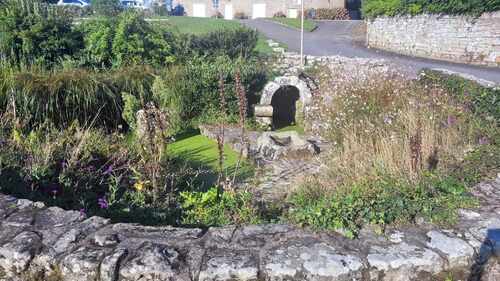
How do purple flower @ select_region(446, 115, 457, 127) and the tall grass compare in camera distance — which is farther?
the tall grass

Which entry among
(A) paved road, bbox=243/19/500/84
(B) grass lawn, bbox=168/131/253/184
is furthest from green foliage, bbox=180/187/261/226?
(A) paved road, bbox=243/19/500/84

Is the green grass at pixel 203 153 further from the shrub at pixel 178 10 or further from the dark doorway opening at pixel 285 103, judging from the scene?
the shrub at pixel 178 10

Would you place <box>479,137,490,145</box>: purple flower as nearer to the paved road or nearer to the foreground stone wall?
the foreground stone wall

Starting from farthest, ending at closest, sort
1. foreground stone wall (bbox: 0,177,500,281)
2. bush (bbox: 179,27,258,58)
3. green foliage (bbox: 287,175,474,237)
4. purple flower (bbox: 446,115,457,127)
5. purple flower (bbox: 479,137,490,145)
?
bush (bbox: 179,27,258,58), purple flower (bbox: 446,115,457,127), purple flower (bbox: 479,137,490,145), green foliage (bbox: 287,175,474,237), foreground stone wall (bbox: 0,177,500,281)

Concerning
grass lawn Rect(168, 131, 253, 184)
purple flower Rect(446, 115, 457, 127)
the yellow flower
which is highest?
purple flower Rect(446, 115, 457, 127)

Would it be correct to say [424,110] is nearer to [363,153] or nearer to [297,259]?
[363,153]

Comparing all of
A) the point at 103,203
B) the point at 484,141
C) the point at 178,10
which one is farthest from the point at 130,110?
the point at 178,10

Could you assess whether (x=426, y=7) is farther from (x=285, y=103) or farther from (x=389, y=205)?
(x=389, y=205)

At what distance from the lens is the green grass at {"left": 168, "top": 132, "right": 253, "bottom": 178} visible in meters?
5.75

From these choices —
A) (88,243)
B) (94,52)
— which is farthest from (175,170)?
(94,52)

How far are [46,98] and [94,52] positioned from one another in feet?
9.03

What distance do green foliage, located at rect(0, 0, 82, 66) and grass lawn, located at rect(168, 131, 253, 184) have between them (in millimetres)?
3398

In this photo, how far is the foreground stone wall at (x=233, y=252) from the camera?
2430 millimetres

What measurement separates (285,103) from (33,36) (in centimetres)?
521
